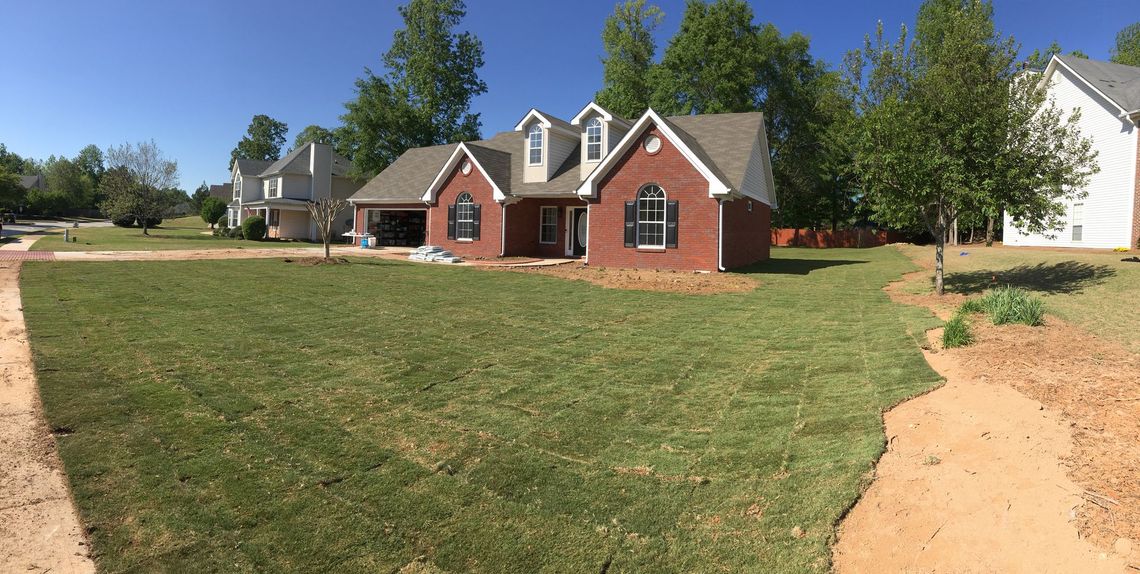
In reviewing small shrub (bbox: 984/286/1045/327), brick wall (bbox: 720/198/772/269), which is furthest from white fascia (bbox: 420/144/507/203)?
small shrub (bbox: 984/286/1045/327)

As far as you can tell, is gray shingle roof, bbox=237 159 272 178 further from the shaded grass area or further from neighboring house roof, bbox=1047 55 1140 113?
neighboring house roof, bbox=1047 55 1140 113

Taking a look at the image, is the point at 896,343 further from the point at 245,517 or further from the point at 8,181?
the point at 8,181

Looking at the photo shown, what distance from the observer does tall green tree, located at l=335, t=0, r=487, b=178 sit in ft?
148

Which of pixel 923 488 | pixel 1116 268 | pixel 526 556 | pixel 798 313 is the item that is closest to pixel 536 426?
pixel 526 556

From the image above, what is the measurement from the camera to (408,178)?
1305 inches

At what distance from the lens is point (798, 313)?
36.2 ft

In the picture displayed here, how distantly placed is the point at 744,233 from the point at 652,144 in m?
5.41

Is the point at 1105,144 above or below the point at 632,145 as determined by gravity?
above

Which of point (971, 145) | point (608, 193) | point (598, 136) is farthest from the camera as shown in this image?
point (598, 136)

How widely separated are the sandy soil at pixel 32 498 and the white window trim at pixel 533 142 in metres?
20.9

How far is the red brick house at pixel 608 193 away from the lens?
19453 mm

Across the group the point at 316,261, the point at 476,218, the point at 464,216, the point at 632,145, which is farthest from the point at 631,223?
the point at 316,261

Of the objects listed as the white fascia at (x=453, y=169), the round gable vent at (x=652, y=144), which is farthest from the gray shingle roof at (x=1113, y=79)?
the white fascia at (x=453, y=169)

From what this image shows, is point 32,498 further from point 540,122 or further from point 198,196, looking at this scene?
point 198,196
